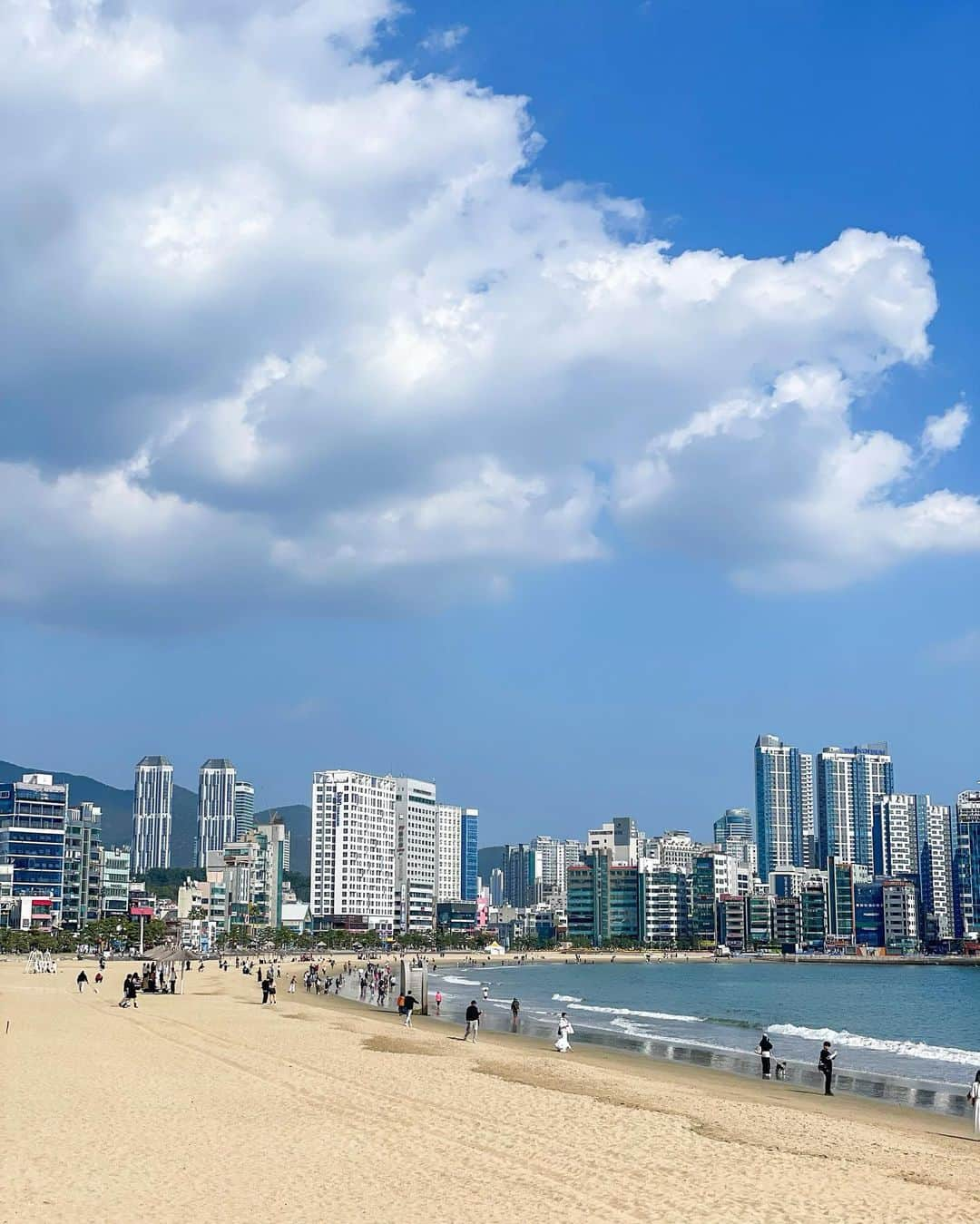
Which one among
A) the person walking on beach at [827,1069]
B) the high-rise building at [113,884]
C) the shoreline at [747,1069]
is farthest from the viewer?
the high-rise building at [113,884]

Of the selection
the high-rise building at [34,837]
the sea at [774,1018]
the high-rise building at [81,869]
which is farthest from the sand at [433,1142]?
the high-rise building at [81,869]

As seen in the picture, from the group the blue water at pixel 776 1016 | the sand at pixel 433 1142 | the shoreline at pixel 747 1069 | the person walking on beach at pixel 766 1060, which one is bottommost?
the blue water at pixel 776 1016

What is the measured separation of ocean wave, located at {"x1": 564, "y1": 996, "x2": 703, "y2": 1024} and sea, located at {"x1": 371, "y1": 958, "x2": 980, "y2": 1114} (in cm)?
9

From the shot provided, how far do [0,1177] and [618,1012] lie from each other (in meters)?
59.8

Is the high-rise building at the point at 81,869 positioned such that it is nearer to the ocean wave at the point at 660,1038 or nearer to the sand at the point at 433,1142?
the ocean wave at the point at 660,1038

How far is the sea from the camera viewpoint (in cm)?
4166

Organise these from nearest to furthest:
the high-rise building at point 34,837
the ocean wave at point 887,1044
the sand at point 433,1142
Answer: the sand at point 433,1142 → the ocean wave at point 887,1044 → the high-rise building at point 34,837

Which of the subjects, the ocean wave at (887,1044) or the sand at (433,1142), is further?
the ocean wave at (887,1044)

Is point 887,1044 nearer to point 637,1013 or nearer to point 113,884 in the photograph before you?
point 637,1013

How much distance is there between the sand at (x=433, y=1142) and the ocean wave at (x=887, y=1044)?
56.6 ft

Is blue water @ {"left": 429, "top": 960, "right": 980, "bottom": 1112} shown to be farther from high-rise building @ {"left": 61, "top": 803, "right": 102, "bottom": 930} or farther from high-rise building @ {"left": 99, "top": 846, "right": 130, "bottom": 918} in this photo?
high-rise building @ {"left": 61, "top": 803, "right": 102, "bottom": 930}

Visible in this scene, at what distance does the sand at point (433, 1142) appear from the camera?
16.1 metres

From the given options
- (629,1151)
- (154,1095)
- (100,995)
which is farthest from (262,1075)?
(100,995)

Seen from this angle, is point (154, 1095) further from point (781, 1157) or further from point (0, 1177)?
point (781, 1157)
